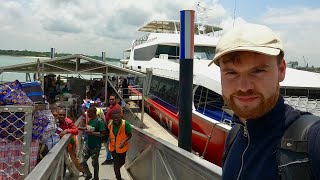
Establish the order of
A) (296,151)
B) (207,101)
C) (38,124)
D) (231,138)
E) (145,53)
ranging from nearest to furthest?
(296,151) < (231,138) < (38,124) < (207,101) < (145,53)

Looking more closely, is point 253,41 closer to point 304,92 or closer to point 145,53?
point 304,92

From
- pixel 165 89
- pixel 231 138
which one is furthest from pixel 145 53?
pixel 231 138

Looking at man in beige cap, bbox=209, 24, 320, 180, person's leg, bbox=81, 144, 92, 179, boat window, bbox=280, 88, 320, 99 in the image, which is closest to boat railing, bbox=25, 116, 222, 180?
person's leg, bbox=81, 144, 92, 179

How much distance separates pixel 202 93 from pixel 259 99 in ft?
31.5

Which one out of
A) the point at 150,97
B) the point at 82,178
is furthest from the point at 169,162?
the point at 150,97

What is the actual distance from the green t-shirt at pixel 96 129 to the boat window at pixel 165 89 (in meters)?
6.17

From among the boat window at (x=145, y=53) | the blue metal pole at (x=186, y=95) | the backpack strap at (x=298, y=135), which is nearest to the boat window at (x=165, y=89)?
the boat window at (x=145, y=53)

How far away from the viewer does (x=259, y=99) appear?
133cm

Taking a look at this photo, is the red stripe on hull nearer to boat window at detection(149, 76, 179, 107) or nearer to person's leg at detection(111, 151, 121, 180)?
boat window at detection(149, 76, 179, 107)

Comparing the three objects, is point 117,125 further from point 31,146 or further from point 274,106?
point 274,106

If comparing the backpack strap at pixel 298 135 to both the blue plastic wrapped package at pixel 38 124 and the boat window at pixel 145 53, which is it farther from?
the boat window at pixel 145 53

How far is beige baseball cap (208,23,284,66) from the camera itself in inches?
50.8

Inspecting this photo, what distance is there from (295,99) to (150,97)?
8.95 metres

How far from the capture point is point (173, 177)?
363 centimetres
